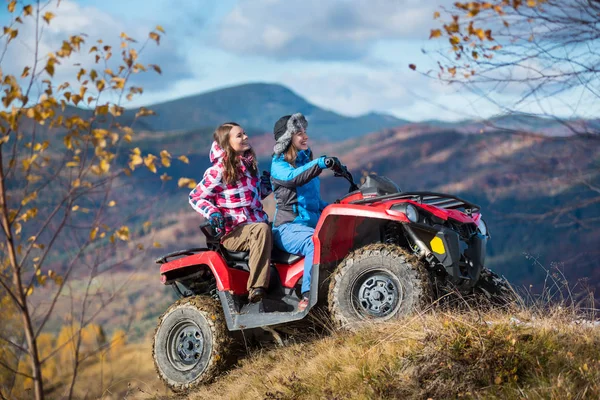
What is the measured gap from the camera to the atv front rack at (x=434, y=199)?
585cm

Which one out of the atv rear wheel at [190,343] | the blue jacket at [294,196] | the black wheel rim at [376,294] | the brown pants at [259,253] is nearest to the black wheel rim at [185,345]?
the atv rear wheel at [190,343]

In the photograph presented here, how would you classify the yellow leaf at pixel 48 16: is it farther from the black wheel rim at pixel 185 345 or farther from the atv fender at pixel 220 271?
the black wheel rim at pixel 185 345

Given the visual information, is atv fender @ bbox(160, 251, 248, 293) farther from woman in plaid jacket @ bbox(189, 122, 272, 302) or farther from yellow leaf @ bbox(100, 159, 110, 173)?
yellow leaf @ bbox(100, 159, 110, 173)

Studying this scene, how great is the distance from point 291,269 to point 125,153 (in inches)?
81.4

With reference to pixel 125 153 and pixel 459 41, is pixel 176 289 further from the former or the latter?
pixel 459 41

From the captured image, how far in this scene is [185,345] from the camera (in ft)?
23.1

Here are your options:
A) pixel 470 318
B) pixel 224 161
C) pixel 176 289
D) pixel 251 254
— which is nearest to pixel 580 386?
pixel 470 318

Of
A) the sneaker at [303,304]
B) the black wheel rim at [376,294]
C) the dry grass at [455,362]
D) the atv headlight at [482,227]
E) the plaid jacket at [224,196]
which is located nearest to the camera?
the dry grass at [455,362]

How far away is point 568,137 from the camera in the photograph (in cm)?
792

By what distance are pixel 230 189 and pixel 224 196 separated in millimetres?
104

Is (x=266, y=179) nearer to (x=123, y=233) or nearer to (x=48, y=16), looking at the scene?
(x=123, y=233)

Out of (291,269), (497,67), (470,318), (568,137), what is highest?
(497,67)

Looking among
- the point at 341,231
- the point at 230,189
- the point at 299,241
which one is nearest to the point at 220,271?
the point at 230,189

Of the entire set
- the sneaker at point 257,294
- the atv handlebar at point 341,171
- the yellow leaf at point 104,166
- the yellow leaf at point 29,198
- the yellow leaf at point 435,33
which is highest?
the yellow leaf at point 435,33
